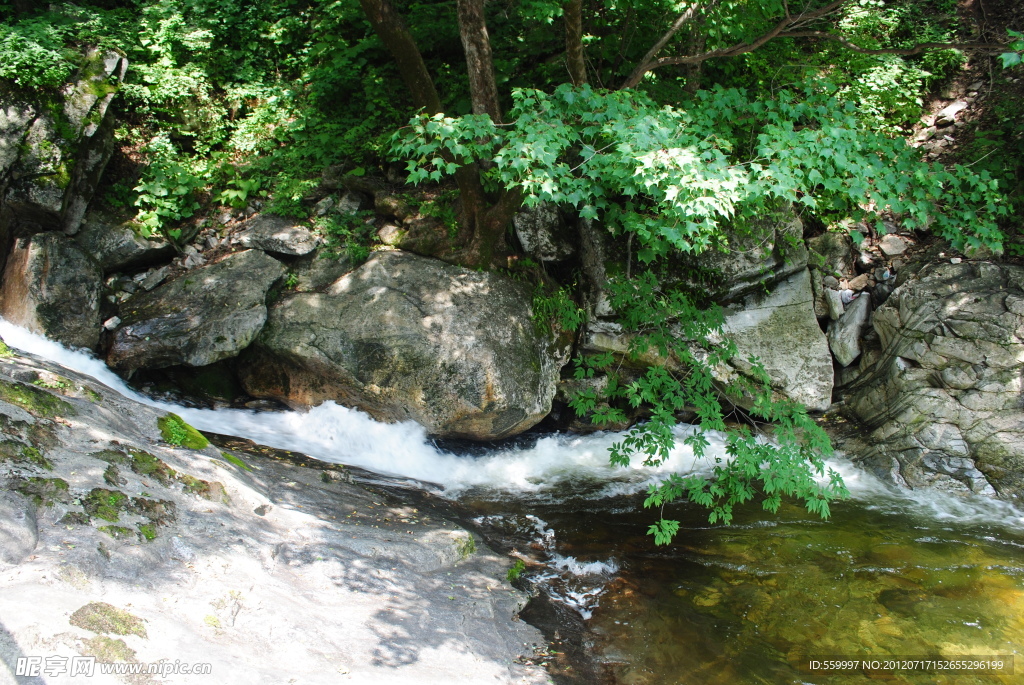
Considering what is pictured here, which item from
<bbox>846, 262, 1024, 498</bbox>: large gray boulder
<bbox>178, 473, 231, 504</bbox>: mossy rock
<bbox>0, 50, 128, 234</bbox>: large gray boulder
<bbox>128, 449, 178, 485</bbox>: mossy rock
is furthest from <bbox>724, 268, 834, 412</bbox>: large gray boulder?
<bbox>0, 50, 128, 234</bbox>: large gray boulder

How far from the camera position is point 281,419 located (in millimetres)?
7586

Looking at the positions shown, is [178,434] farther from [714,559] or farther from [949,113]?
[949,113]

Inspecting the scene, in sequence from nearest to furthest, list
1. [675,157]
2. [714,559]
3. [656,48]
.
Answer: [675,157] < [714,559] < [656,48]

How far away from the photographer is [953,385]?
7.72 m

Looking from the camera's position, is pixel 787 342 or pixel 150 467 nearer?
pixel 150 467

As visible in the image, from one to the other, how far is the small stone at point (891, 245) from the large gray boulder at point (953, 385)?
0.69 meters

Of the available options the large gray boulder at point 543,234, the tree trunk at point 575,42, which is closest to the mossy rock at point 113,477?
the tree trunk at point 575,42

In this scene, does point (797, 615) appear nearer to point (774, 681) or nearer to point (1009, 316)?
point (774, 681)

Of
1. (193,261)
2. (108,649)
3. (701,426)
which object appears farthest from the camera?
(193,261)

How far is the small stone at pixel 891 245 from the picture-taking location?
29.5 feet

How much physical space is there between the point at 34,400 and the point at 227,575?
7.14 ft

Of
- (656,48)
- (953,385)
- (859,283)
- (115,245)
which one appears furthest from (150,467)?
(859,283)

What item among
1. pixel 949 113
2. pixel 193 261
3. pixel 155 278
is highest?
pixel 949 113

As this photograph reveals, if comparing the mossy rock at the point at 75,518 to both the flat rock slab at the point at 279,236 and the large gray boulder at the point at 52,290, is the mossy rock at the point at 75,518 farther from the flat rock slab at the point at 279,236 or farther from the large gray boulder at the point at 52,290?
the flat rock slab at the point at 279,236
